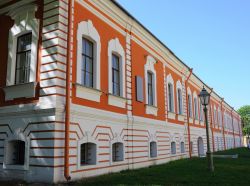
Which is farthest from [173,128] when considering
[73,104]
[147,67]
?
[73,104]

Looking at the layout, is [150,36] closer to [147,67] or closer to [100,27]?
[147,67]

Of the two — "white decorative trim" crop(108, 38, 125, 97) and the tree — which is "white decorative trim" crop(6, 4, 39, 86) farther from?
the tree

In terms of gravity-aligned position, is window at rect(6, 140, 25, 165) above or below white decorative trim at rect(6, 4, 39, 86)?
below

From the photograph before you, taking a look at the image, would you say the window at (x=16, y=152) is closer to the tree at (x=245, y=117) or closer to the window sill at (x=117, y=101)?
the window sill at (x=117, y=101)

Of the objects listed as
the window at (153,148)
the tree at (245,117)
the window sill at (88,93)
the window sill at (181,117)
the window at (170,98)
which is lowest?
the window at (153,148)

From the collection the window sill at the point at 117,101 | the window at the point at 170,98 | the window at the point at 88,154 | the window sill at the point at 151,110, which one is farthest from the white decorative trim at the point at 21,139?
the window at the point at 170,98

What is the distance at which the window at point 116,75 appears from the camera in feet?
40.3

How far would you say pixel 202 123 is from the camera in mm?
26672

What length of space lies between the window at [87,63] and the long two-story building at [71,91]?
37 millimetres

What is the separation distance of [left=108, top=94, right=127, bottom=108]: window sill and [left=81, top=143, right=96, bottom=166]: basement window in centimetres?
197

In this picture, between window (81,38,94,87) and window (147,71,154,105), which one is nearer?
window (81,38,94,87)

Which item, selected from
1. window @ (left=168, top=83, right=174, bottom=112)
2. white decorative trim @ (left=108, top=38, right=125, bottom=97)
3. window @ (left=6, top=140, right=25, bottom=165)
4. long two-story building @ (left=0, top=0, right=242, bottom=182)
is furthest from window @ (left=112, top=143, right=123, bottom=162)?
window @ (left=168, top=83, right=174, bottom=112)

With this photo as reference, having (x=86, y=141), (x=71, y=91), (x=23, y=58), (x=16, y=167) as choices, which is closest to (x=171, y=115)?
(x=86, y=141)

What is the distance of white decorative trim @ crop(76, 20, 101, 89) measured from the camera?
32.5 ft
